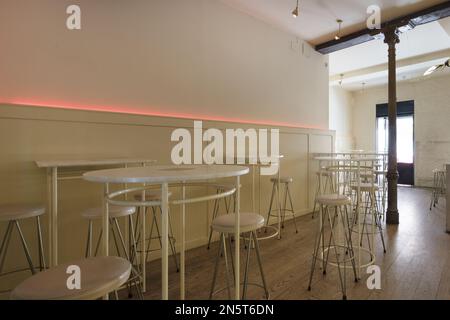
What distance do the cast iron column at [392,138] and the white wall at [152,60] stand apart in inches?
53.4

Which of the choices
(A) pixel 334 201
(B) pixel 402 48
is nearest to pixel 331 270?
(A) pixel 334 201

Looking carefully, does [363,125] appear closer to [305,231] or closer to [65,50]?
[305,231]

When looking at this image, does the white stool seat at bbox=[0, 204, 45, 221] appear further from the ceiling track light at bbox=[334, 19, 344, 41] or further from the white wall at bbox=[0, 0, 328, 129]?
the ceiling track light at bbox=[334, 19, 344, 41]

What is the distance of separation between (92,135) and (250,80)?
7.56 feet

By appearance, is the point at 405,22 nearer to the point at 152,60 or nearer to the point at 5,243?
the point at 152,60

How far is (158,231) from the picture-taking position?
2.76m

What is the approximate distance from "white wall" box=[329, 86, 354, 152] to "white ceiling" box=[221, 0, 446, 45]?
4.02 meters

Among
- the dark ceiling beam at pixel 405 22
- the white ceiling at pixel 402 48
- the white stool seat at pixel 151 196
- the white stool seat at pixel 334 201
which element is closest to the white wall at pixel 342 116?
the white ceiling at pixel 402 48

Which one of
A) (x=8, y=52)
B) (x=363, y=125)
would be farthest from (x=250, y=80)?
(x=363, y=125)

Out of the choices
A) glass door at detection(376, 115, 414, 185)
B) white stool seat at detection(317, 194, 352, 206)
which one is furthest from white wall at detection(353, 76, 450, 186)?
white stool seat at detection(317, 194, 352, 206)

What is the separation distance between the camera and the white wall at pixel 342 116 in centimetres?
813

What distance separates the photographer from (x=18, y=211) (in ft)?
5.41

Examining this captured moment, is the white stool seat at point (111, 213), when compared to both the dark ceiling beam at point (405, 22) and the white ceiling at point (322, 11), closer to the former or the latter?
the white ceiling at point (322, 11)

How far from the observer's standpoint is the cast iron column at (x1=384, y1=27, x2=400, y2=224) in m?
3.83
